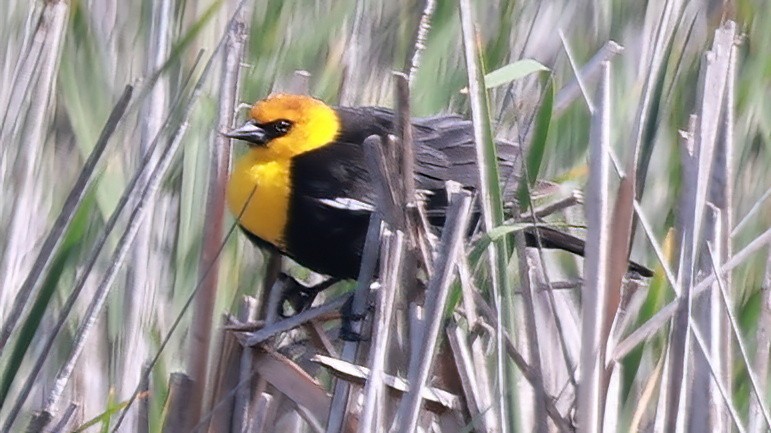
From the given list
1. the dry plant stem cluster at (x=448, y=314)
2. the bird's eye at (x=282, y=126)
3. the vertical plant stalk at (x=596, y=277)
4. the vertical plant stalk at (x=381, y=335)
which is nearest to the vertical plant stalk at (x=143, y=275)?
the dry plant stem cluster at (x=448, y=314)

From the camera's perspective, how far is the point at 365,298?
3.77 feet

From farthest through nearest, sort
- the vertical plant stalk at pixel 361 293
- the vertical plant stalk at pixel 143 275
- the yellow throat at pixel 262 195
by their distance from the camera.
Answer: the yellow throat at pixel 262 195
the vertical plant stalk at pixel 143 275
the vertical plant stalk at pixel 361 293

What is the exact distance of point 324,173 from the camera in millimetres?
1550

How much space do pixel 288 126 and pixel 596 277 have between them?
2.14 feet

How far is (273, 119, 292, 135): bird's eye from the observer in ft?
5.08

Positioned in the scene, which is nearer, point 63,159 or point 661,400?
point 661,400

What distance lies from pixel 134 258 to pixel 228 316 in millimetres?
185

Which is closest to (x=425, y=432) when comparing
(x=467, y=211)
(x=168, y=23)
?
(x=467, y=211)

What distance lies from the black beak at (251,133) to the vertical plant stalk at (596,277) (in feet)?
1.94

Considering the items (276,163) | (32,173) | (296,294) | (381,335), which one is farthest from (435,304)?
(276,163)

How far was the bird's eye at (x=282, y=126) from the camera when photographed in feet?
5.08

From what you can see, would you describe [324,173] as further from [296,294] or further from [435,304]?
[435,304]

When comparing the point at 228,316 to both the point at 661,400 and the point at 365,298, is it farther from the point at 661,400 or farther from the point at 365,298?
the point at 661,400

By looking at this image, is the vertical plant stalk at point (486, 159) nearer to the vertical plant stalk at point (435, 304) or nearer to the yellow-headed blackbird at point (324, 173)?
the vertical plant stalk at point (435, 304)
